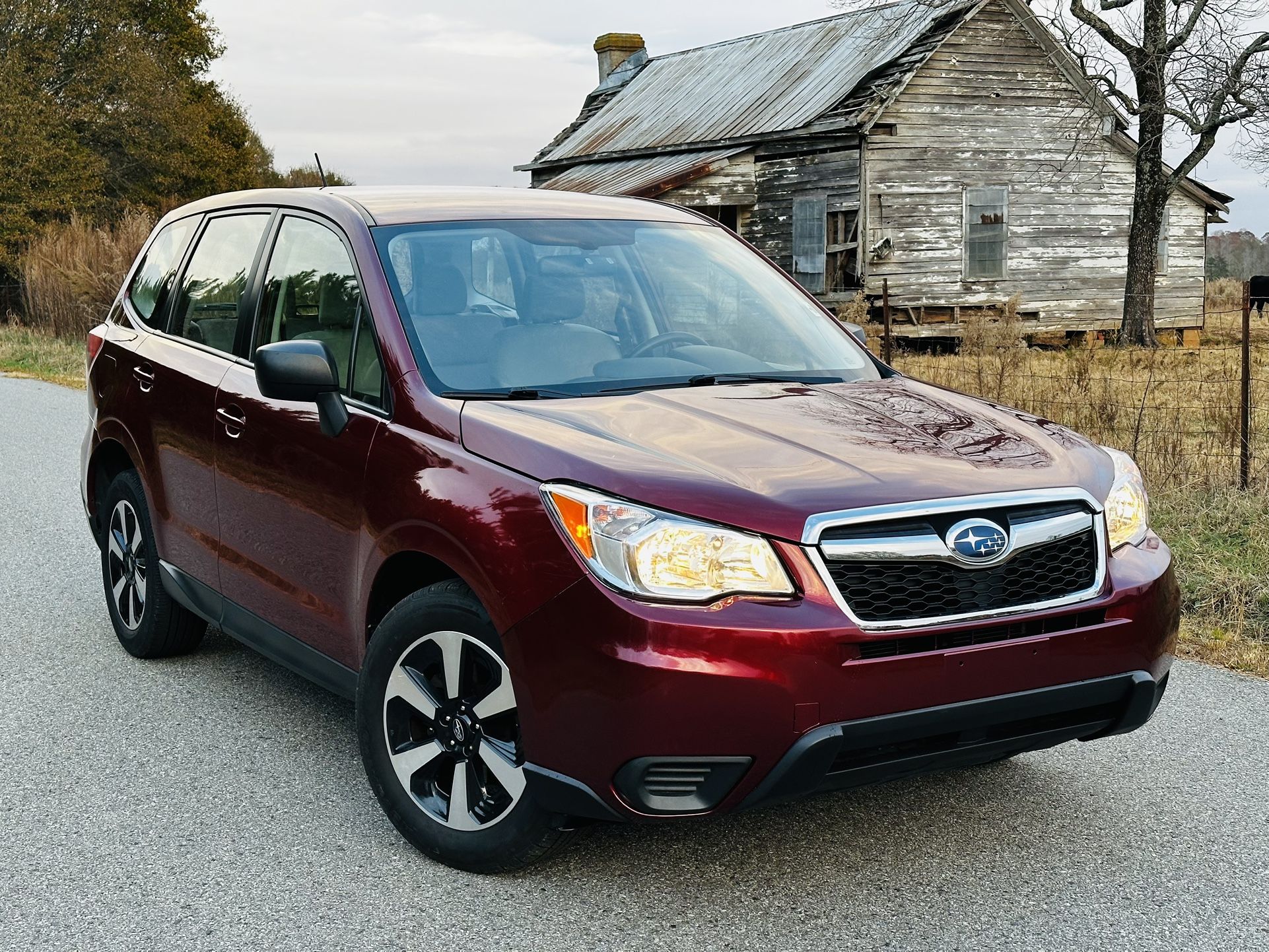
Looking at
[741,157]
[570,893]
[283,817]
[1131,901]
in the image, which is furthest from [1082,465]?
[741,157]

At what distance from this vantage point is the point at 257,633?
185 inches

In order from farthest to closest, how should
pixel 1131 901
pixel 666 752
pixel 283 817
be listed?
pixel 283 817 → pixel 1131 901 → pixel 666 752

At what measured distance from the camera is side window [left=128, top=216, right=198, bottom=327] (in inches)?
225

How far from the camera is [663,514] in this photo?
3211 mm

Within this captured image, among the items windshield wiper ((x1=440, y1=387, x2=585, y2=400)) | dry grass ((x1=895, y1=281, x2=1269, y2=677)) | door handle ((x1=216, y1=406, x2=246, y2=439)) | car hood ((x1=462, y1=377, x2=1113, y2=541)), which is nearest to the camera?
car hood ((x1=462, y1=377, x2=1113, y2=541))

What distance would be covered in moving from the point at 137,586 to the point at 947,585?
375cm

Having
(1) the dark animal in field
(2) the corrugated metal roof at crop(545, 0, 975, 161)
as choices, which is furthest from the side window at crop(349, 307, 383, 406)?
(1) the dark animal in field

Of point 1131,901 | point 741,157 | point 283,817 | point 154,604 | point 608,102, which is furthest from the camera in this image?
point 608,102

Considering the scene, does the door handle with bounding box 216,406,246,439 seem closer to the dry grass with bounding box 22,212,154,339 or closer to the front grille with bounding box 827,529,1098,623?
the front grille with bounding box 827,529,1098,623

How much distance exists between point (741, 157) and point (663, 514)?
27789 millimetres

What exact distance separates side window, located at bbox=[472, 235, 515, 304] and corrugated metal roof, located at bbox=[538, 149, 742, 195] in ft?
75.0

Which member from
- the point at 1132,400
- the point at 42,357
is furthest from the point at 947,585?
the point at 42,357

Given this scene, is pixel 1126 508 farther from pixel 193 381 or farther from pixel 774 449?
pixel 193 381

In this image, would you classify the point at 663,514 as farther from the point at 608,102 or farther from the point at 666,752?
the point at 608,102
